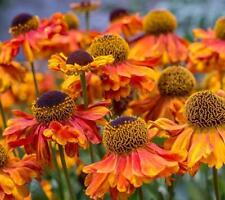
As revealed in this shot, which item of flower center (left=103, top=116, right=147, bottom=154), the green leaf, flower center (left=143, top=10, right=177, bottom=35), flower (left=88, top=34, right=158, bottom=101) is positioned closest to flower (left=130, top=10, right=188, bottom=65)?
flower center (left=143, top=10, right=177, bottom=35)

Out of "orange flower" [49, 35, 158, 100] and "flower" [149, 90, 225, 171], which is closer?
"flower" [149, 90, 225, 171]

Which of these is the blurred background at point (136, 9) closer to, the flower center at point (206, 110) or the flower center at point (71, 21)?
the flower center at point (71, 21)

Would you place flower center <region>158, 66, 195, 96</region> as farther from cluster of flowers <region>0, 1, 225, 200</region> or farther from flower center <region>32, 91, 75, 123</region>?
flower center <region>32, 91, 75, 123</region>

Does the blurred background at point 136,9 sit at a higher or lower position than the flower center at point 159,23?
lower

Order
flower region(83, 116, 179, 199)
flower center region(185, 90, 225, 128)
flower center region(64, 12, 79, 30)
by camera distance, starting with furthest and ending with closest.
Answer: flower center region(64, 12, 79, 30), flower center region(185, 90, 225, 128), flower region(83, 116, 179, 199)

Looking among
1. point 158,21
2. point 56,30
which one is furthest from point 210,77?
point 56,30

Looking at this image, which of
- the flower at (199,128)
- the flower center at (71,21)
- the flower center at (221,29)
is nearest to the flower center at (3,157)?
the flower at (199,128)
